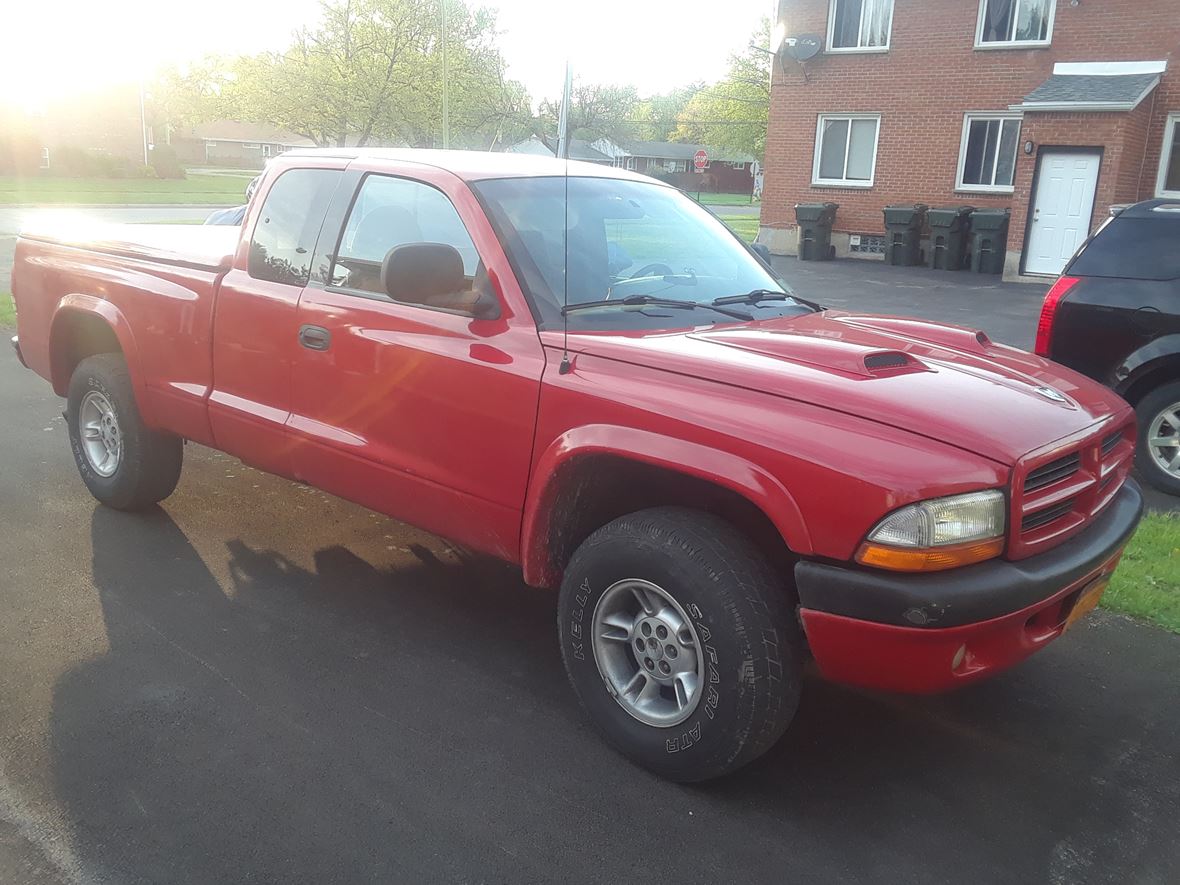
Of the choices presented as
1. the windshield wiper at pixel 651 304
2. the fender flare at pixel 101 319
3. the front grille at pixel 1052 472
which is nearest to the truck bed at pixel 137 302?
the fender flare at pixel 101 319

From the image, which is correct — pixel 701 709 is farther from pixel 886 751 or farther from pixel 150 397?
pixel 150 397

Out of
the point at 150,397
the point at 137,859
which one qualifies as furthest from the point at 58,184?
the point at 137,859

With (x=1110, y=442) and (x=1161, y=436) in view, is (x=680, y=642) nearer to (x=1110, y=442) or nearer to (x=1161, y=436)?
(x=1110, y=442)

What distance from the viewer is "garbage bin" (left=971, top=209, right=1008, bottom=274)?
66.4 ft

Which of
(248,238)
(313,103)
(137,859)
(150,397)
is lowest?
(137,859)

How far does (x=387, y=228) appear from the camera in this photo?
13.4ft

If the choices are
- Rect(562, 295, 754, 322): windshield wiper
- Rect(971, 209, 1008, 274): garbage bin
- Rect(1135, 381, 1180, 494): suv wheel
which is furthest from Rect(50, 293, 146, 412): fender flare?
Rect(971, 209, 1008, 274): garbage bin

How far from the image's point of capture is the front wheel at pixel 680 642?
9.44 ft

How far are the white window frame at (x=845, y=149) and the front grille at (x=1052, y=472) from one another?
20947mm

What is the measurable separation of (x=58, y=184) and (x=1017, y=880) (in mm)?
47221

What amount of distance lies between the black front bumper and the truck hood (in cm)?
32

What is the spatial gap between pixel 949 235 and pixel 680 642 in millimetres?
19460

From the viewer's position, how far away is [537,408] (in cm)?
333

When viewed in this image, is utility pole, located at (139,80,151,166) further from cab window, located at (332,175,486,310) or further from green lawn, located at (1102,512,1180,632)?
green lawn, located at (1102,512,1180,632)
